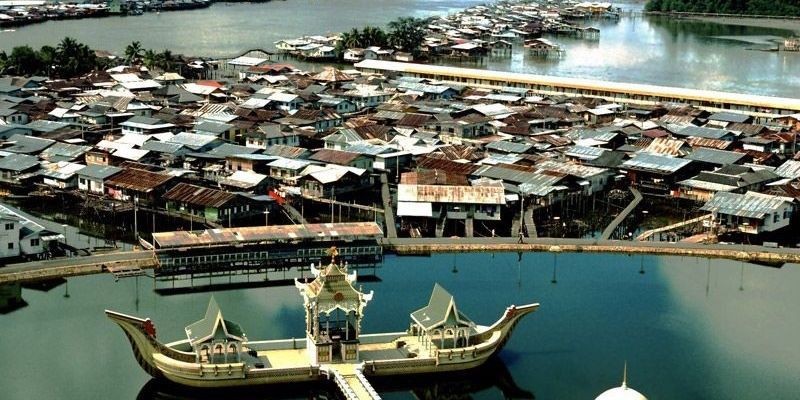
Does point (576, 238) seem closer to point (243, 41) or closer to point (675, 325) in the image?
point (675, 325)

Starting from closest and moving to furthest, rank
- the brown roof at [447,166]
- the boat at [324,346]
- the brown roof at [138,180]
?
the boat at [324,346] → the brown roof at [138,180] → the brown roof at [447,166]

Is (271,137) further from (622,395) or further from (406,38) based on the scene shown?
(406,38)

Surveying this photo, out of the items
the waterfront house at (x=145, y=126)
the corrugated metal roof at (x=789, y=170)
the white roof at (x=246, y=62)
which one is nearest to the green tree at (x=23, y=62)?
the white roof at (x=246, y=62)

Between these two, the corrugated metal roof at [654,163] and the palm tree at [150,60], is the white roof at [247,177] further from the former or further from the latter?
the palm tree at [150,60]

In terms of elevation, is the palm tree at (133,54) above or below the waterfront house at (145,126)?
above

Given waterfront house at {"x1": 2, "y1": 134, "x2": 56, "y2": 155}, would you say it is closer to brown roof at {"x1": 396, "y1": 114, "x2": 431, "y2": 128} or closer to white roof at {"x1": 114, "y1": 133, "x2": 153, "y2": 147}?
white roof at {"x1": 114, "y1": 133, "x2": 153, "y2": 147}

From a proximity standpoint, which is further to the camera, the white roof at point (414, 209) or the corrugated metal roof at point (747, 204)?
the white roof at point (414, 209)

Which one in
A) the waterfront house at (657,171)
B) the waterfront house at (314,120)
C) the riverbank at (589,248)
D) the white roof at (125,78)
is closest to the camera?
the riverbank at (589,248)

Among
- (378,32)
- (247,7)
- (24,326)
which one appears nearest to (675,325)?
(24,326)
